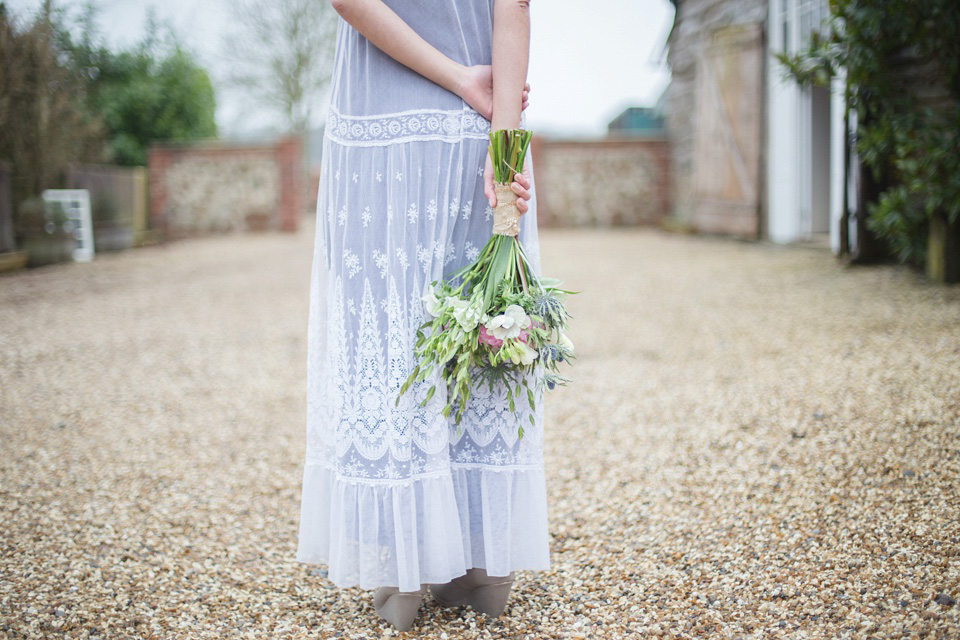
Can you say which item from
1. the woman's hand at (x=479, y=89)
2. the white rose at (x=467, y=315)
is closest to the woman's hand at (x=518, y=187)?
the woman's hand at (x=479, y=89)

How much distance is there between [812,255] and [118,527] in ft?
23.6

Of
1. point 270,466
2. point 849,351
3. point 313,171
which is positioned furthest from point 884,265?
point 313,171

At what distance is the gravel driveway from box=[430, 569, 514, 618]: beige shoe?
0.13ft

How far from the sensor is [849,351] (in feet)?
13.4

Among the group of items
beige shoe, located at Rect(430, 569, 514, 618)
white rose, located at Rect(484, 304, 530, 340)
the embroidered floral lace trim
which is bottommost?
beige shoe, located at Rect(430, 569, 514, 618)

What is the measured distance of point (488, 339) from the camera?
1631mm

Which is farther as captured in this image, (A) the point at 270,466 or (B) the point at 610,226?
(B) the point at 610,226

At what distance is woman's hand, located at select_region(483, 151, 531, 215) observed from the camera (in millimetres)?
1679

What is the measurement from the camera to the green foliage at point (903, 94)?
4.96 m

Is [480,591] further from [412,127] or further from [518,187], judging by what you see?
[412,127]

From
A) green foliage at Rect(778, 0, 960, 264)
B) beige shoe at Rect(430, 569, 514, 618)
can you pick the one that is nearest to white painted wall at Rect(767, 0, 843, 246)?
green foliage at Rect(778, 0, 960, 264)

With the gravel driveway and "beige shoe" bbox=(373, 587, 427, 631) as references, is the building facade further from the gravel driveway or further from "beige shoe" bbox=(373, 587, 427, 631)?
"beige shoe" bbox=(373, 587, 427, 631)

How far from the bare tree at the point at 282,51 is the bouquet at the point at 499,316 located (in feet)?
59.4

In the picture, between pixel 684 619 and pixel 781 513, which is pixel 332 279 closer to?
pixel 684 619
